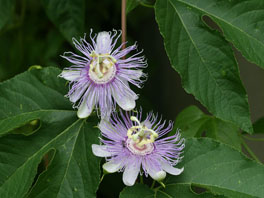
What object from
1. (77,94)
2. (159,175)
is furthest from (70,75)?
(159,175)

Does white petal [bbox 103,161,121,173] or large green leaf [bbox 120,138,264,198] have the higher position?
white petal [bbox 103,161,121,173]

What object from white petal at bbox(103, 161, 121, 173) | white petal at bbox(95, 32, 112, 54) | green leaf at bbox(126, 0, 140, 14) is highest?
green leaf at bbox(126, 0, 140, 14)

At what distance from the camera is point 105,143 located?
0.84 metres

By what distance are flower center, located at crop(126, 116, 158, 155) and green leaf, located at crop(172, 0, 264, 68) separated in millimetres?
254

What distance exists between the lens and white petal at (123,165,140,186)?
0.82 metres

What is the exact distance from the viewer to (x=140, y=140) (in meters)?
0.84

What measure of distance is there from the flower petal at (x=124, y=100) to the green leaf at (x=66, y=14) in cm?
38

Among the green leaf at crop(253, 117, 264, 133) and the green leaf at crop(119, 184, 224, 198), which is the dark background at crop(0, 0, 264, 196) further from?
the green leaf at crop(119, 184, 224, 198)

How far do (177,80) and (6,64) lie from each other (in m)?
0.83

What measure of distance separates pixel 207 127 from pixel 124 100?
13.3 inches

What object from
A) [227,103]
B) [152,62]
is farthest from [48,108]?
[152,62]

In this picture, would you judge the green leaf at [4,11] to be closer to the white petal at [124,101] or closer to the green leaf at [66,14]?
the green leaf at [66,14]

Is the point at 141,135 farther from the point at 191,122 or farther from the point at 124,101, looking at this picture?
the point at 191,122

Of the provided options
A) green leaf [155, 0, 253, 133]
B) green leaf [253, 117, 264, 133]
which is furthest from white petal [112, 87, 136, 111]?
green leaf [253, 117, 264, 133]
